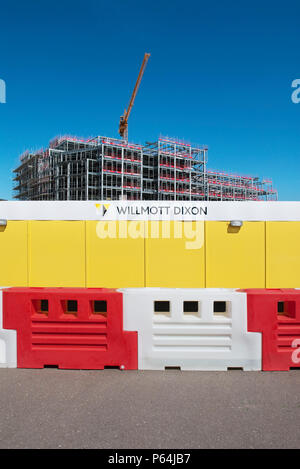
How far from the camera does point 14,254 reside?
5723 mm

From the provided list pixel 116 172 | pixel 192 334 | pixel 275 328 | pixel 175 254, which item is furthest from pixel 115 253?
pixel 116 172

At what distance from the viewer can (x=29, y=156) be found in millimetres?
88500

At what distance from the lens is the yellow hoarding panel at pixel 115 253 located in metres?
5.70

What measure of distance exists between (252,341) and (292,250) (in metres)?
2.09

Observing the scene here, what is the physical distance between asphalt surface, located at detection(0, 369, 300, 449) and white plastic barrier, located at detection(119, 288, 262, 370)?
0.17 metres

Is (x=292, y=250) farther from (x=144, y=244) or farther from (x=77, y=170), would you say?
(x=77, y=170)

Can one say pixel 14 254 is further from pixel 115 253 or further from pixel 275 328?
pixel 275 328

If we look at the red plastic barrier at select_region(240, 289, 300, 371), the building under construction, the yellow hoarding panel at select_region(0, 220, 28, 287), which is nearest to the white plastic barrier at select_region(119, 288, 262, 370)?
the red plastic barrier at select_region(240, 289, 300, 371)

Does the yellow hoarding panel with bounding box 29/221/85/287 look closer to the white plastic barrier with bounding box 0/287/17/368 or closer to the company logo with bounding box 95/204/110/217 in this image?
the company logo with bounding box 95/204/110/217

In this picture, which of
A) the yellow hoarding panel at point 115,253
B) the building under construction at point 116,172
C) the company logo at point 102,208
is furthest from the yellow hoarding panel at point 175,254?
the building under construction at point 116,172

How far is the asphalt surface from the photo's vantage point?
277 cm

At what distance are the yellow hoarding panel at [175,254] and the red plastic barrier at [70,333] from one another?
1414 millimetres
